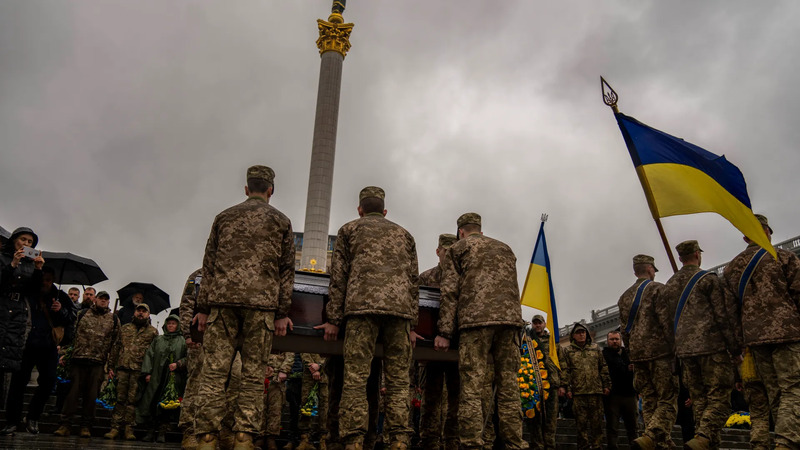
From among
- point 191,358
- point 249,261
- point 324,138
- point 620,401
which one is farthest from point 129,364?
point 324,138

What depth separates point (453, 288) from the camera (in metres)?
5.54

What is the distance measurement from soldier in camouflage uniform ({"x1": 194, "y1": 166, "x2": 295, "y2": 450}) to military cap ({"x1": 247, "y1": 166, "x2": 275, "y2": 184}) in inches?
8.4

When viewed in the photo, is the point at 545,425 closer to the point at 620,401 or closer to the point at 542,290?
the point at 620,401

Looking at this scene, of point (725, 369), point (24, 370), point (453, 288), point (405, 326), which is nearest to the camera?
point (405, 326)

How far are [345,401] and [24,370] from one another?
4.08m

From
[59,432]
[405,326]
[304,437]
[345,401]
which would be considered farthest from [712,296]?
[59,432]

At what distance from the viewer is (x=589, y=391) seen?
8602 mm

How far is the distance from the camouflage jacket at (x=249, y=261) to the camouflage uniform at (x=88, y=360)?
4491mm

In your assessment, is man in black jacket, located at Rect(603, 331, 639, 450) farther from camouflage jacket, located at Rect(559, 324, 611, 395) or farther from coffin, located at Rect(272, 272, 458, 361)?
coffin, located at Rect(272, 272, 458, 361)

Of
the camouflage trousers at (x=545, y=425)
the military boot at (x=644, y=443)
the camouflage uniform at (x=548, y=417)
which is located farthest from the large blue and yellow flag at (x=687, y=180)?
the camouflage trousers at (x=545, y=425)

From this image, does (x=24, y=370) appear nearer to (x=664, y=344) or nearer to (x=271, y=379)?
(x=271, y=379)

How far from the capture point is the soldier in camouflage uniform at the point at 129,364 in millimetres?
8578

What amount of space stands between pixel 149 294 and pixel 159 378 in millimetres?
5478

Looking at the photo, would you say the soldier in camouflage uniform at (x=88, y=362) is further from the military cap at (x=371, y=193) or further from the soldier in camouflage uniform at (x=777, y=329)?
the soldier in camouflage uniform at (x=777, y=329)
